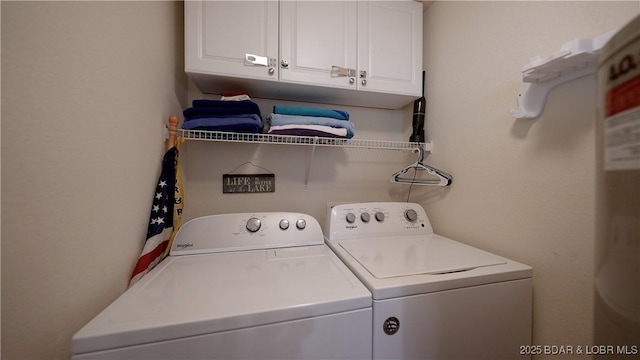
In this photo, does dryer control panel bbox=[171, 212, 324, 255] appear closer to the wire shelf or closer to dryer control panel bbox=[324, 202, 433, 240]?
dryer control panel bbox=[324, 202, 433, 240]

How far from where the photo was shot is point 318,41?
111 cm

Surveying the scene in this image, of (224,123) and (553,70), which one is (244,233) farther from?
(553,70)

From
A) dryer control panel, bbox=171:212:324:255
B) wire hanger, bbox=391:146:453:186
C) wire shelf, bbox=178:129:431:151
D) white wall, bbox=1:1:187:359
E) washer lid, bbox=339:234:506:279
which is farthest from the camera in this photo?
wire hanger, bbox=391:146:453:186

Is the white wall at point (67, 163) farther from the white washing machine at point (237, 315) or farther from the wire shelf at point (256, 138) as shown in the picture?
the wire shelf at point (256, 138)

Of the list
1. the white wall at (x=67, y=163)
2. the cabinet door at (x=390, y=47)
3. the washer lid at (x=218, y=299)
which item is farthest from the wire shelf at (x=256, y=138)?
the washer lid at (x=218, y=299)

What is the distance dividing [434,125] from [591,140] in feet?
2.32

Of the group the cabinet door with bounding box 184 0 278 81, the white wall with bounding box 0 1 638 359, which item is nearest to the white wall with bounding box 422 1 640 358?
the white wall with bounding box 0 1 638 359

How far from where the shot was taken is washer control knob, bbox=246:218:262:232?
1.01 metres

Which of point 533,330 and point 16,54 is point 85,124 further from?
point 533,330

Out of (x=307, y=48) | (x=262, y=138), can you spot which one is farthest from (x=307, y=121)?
(x=307, y=48)

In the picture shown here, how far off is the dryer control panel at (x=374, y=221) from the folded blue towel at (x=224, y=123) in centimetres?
61

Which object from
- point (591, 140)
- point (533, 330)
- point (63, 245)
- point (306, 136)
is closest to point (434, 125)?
point (591, 140)

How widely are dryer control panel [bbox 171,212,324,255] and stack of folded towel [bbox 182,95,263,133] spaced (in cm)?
43

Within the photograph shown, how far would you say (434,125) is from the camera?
132 centimetres
